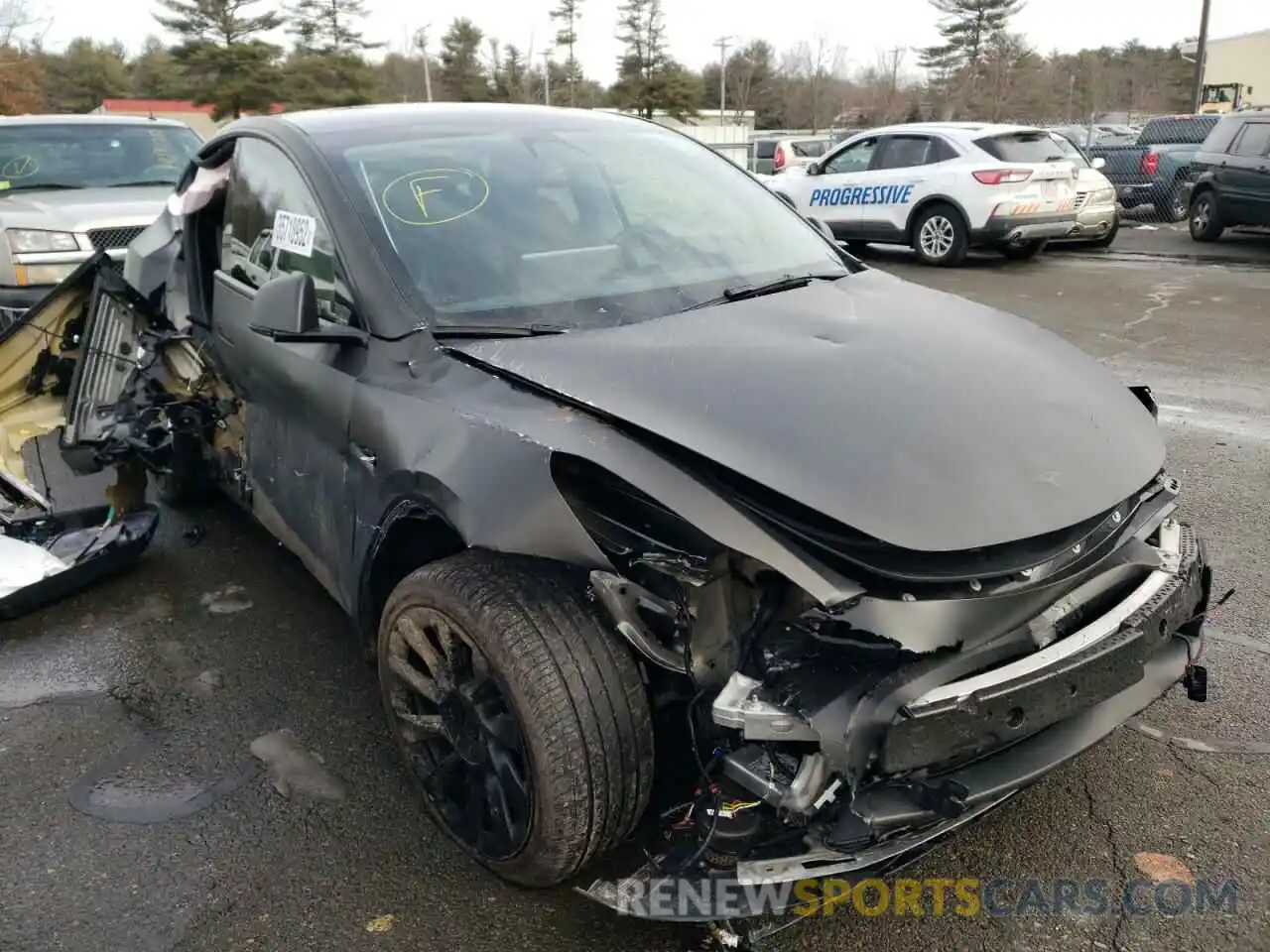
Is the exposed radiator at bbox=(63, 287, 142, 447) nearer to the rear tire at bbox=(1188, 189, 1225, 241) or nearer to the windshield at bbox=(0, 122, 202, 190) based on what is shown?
the windshield at bbox=(0, 122, 202, 190)

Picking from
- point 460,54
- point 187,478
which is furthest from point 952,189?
point 460,54

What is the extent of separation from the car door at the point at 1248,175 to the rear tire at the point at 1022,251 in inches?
91.1

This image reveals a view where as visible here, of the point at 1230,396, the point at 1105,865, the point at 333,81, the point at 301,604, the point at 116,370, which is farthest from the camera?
the point at 333,81

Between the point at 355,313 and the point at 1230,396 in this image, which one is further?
the point at 1230,396

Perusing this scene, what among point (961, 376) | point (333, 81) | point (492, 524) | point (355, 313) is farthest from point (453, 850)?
point (333, 81)

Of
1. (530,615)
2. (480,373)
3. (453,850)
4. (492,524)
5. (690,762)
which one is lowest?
(453,850)

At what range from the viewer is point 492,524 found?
7.13 feet

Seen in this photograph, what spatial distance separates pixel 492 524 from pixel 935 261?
37.1 ft

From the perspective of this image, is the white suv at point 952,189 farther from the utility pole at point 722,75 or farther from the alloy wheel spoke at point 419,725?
the utility pole at point 722,75

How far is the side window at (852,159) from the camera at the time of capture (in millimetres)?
12867

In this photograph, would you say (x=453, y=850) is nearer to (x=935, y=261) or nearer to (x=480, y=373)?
(x=480, y=373)

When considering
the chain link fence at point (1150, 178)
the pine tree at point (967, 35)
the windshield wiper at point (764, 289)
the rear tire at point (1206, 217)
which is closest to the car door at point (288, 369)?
the windshield wiper at point (764, 289)

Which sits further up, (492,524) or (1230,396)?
(492,524)

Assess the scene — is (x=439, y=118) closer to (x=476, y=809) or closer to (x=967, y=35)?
(x=476, y=809)
